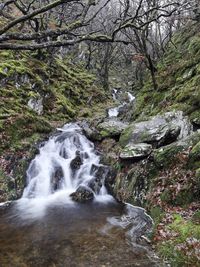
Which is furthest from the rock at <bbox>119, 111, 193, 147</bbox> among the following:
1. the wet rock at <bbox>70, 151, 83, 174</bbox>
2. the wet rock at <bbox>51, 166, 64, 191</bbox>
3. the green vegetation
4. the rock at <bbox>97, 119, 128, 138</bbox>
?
the wet rock at <bbox>51, 166, 64, 191</bbox>

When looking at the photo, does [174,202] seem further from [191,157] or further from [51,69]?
[51,69]

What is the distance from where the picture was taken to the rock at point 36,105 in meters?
22.1

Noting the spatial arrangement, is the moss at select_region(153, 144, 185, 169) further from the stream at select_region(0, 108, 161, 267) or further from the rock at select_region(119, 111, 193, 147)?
the stream at select_region(0, 108, 161, 267)

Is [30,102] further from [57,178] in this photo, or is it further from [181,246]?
[181,246]

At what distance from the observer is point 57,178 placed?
15211mm

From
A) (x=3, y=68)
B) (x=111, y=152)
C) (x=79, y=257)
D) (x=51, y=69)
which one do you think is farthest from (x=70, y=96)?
(x=79, y=257)

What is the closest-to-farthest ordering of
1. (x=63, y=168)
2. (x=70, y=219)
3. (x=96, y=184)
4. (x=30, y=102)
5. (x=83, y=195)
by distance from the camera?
(x=70, y=219)
(x=83, y=195)
(x=96, y=184)
(x=63, y=168)
(x=30, y=102)

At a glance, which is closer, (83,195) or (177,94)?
(83,195)

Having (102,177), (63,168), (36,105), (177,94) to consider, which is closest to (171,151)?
(102,177)

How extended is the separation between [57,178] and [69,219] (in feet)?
13.6

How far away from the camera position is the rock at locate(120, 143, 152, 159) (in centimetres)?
1347

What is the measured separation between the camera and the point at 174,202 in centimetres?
1059

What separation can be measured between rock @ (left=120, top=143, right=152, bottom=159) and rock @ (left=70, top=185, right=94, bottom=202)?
206 cm

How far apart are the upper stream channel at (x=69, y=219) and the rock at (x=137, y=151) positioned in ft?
5.15
